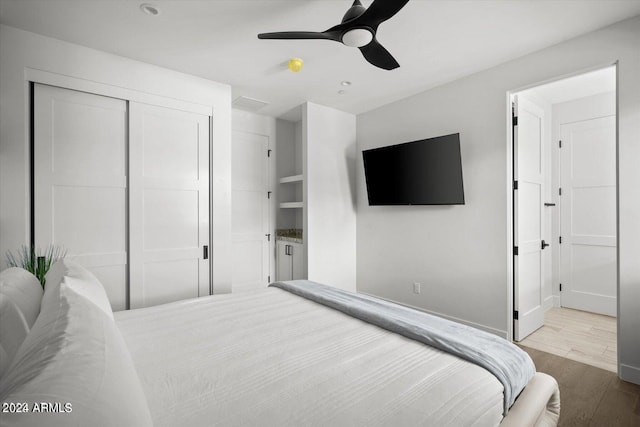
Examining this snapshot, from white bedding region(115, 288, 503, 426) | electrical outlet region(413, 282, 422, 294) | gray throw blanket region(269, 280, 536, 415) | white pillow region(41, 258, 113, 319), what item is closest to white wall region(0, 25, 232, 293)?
white pillow region(41, 258, 113, 319)

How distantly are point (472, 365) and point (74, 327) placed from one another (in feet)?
4.46

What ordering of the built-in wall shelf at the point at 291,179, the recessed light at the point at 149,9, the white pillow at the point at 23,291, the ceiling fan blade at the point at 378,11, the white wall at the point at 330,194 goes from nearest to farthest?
the white pillow at the point at 23,291, the ceiling fan blade at the point at 378,11, the recessed light at the point at 149,9, the white wall at the point at 330,194, the built-in wall shelf at the point at 291,179

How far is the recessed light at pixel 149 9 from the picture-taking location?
211cm

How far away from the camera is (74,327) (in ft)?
2.59

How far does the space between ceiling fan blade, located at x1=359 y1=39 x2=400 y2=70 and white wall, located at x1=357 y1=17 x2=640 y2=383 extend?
147cm

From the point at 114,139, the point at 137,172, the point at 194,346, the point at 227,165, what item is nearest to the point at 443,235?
the point at 227,165

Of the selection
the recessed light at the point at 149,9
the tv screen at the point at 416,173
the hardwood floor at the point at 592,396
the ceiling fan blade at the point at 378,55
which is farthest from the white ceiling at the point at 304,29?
the hardwood floor at the point at 592,396

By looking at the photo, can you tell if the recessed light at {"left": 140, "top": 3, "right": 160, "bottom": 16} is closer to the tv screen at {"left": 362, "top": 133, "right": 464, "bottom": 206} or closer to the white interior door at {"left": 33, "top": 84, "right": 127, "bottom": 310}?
the white interior door at {"left": 33, "top": 84, "right": 127, "bottom": 310}

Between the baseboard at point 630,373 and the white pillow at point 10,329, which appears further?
the baseboard at point 630,373

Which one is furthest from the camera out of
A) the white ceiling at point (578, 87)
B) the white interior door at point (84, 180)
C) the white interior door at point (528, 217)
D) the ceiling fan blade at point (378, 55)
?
the white ceiling at point (578, 87)

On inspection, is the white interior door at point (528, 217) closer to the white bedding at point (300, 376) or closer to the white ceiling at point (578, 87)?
the white ceiling at point (578, 87)

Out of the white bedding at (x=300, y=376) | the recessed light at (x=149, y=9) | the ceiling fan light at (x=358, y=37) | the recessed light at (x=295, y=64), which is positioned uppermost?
the recessed light at (x=149, y=9)

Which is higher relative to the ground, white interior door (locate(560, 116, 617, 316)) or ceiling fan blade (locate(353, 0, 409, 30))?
ceiling fan blade (locate(353, 0, 409, 30))

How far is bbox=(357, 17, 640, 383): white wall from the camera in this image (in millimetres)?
2273
